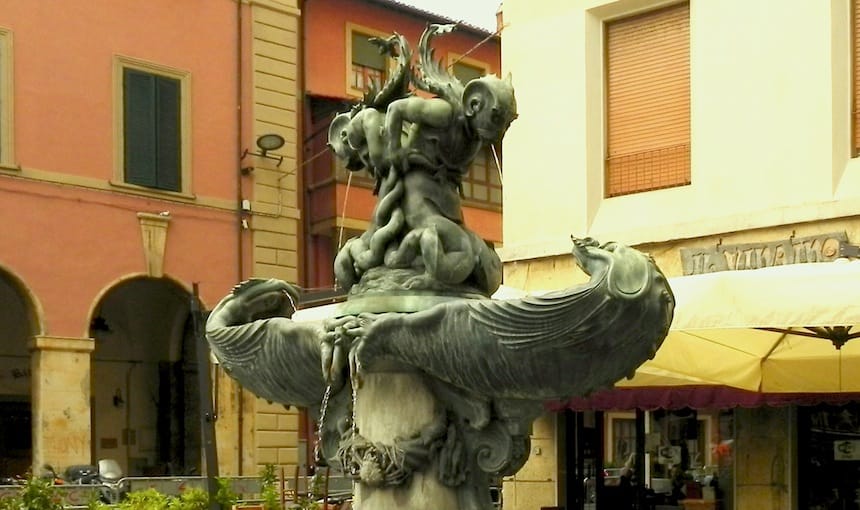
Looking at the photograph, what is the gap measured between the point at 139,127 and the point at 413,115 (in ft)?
50.6

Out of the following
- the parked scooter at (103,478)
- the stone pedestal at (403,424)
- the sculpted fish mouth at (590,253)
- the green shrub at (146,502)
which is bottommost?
the parked scooter at (103,478)

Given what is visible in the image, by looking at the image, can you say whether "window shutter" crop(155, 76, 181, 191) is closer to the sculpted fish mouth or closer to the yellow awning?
the yellow awning

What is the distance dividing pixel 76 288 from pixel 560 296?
15.3m

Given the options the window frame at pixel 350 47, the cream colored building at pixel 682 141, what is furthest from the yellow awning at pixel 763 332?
the window frame at pixel 350 47

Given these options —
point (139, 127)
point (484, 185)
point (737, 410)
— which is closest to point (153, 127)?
point (139, 127)

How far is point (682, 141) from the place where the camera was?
450 inches

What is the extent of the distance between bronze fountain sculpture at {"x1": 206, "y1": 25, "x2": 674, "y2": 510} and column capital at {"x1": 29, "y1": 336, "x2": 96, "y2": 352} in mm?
13740

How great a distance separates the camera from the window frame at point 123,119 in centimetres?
1825

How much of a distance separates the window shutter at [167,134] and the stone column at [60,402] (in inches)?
115

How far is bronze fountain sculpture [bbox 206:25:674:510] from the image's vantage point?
136 inches

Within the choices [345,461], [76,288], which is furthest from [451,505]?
[76,288]

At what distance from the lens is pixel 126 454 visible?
69.5ft

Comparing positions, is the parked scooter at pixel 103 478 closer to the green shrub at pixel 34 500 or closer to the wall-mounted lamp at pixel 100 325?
the green shrub at pixel 34 500

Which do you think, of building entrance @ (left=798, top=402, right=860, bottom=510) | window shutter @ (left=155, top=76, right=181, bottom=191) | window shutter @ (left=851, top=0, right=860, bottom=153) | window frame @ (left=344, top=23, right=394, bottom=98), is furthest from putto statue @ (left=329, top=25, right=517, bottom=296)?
window frame @ (left=344, top=23, right=394, bottom=98)
